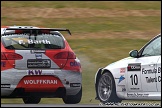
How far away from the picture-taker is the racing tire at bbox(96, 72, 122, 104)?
13047mm

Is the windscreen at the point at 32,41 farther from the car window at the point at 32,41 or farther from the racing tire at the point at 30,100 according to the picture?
the racing tire at the point at 30,100

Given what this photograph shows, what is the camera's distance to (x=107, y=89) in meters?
13.2

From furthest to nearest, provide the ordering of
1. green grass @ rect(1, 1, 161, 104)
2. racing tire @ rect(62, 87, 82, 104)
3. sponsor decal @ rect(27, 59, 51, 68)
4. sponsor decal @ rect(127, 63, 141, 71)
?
green grass @ rect(1, 1, 161, 104)
racing tire @ rect(62, 87, 82, 104)
sponsor decal @ rect(127, 63, 141, 71)
sponsor decal @ rect(27, 59, 51, 68)

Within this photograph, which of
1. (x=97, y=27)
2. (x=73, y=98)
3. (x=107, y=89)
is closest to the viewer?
(x=73, y=98)

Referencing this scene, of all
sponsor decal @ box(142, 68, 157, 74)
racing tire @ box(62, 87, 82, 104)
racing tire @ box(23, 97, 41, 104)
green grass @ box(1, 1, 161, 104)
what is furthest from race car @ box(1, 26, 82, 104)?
green grass @ box(1, 1, 161, 104)

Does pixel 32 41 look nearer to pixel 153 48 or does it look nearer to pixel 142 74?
pixel 142 74

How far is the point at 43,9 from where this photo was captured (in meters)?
29.5

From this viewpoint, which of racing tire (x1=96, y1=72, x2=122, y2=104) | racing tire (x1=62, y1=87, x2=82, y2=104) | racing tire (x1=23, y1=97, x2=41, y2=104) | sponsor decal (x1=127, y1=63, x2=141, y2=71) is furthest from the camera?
racing tire (x1=23, y1=97, x2=41, y2=104)

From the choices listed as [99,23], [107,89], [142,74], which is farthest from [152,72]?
[99,23]

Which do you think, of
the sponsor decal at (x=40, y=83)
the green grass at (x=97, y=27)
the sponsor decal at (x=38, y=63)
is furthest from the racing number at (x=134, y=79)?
the green grass at (x=97, y=27)

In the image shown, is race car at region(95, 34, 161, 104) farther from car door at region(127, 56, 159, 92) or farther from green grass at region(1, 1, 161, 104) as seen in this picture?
green grass at region(1, 1, 161, 104)

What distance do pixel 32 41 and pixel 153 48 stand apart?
7.23ft

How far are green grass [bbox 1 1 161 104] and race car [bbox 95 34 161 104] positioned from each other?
89.3 inches

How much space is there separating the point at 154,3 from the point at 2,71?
20.1 meters
